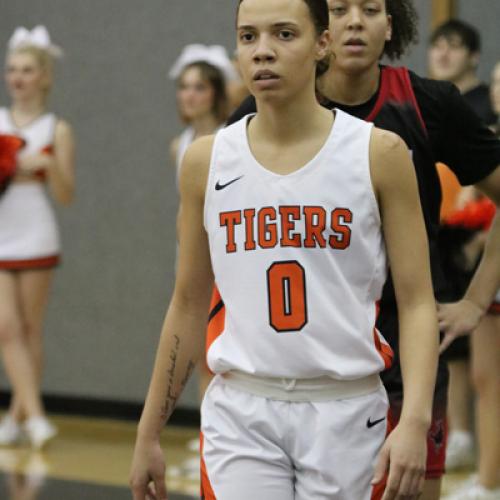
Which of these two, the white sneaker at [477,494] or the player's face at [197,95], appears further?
the player's face at [197,95]

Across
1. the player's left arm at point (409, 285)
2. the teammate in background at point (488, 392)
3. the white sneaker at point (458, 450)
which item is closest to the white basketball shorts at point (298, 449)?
the player's left arm at point (409, 285)

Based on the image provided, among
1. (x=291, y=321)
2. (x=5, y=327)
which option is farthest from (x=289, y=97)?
(x=5, y=327)

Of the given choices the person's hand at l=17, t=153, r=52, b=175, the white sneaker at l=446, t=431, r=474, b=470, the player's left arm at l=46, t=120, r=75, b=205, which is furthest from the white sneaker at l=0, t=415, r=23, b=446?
the white sneaker at l=446, t=431, r=474, b=470

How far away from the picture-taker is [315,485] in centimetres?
238

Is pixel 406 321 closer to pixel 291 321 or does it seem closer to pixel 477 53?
pixel 291 321

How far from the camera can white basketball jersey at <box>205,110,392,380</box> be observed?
2.36 meters

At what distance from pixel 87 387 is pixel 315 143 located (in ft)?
17.0

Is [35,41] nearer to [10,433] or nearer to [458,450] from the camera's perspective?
[10,433]

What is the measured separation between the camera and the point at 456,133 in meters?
3.01

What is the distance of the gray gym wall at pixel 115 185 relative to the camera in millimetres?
7102

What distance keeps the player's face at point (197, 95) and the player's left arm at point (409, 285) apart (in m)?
3.73

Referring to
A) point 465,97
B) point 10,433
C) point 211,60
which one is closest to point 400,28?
point 465,97

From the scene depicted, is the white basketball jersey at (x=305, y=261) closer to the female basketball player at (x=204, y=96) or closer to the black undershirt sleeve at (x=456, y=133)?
the black undershirt sleeve at (x=456, y=133)

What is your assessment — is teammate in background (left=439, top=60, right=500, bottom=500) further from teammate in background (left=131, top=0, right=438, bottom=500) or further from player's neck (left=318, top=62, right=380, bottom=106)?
teammate in background (left=131, top=0, right=438, bottom=500)
